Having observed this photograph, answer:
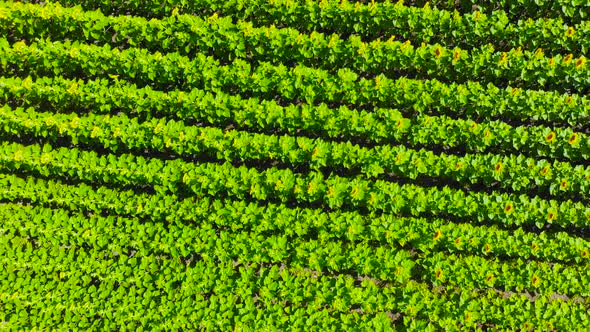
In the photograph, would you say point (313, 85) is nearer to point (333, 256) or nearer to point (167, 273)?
point (333, 256)

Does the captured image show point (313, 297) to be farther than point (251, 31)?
No

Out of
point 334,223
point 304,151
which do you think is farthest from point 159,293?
point 304,151

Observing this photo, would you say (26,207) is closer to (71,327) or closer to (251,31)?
(71,327)

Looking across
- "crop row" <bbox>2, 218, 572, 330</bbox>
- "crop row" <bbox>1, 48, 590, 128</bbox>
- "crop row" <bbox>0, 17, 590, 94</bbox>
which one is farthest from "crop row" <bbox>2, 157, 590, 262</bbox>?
"crop row" <bbox>0, 17, 590, 94</bbox>

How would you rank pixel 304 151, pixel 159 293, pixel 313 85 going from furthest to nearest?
pixel 313 85, pixel 304 151, pixel 159 293

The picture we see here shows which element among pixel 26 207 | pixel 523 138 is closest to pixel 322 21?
pixel 523 138

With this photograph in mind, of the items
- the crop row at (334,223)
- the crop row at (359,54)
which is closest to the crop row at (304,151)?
the crop row at (334,223)

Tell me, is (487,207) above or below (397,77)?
below

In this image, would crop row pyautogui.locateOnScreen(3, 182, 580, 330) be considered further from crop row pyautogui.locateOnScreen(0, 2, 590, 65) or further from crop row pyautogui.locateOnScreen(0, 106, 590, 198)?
crop row pyautogui.locateOnScreen(0, 2, 590, 65)

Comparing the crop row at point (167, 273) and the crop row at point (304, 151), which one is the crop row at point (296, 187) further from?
the crop row at point (167, 273)
